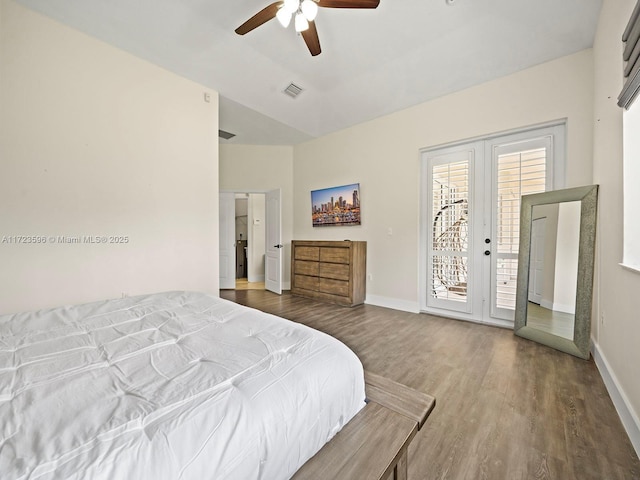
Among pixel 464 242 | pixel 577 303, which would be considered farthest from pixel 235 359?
pixel 464 242

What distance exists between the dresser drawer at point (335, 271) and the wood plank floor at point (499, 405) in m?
1.09

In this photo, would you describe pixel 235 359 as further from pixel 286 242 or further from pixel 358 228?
pixel 286 242

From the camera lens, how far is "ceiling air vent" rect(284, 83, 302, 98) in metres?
3.69

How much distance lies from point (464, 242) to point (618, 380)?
1906 mm

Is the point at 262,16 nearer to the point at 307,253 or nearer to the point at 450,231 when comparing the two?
the point at 450,231

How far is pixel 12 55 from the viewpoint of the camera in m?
2.15

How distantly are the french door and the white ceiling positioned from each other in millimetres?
828

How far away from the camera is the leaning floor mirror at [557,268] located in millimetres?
2334

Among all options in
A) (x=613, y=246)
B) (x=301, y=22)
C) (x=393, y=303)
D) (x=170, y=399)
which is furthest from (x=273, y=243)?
(x=170, y=399)

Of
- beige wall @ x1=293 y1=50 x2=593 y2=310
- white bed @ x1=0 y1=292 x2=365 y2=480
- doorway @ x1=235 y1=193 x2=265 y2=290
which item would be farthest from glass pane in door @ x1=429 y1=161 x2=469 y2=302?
doorway @ x1=235 y1=193 x2=265 y2=290

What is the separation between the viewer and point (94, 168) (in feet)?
8.27

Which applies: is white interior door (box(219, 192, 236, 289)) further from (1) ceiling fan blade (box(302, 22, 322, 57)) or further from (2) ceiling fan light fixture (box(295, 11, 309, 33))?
(2) ceiling fan light fixture (box(295, 11, 309, 33))

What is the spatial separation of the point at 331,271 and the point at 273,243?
156 cm

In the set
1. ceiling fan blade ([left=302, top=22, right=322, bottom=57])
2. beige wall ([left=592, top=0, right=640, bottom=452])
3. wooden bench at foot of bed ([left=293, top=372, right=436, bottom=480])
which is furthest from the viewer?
ceiling fan blade ([left=302, top=22, right=322, bottom=57])
